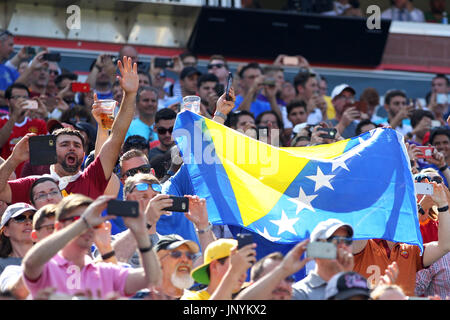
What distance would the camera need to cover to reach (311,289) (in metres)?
6.30

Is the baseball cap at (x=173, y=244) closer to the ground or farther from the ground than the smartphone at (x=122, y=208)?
closer to the ground

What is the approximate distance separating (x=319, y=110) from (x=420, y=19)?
6.22 meters

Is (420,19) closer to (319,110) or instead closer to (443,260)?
(319,110)

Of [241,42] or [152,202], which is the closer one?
[152,202]

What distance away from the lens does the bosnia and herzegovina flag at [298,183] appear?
319 inches

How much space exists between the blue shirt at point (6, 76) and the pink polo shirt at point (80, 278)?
22.0 feet

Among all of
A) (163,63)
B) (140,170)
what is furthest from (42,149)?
(163,63)

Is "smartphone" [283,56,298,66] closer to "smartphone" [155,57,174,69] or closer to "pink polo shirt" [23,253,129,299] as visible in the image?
"smartphone" [155,57,174,69]

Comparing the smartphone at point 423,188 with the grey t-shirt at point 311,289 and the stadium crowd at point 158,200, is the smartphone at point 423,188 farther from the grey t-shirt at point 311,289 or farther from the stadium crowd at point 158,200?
the grey t-shirt at point 311,289

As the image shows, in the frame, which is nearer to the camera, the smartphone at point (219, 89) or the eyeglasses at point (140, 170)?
the eyeglasses at point (140, 170)

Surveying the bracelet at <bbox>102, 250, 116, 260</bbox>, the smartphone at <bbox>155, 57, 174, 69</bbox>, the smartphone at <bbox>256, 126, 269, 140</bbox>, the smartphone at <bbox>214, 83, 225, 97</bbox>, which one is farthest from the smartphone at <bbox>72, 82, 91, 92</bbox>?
the bracelet at <bbox>102, 250, 116, 260</bbox>

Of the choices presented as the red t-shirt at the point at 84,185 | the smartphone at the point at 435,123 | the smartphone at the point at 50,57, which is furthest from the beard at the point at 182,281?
the smartphone at the point at 435,123

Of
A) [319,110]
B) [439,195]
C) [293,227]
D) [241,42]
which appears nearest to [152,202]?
[293,227]

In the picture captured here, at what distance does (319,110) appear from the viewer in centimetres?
1312
